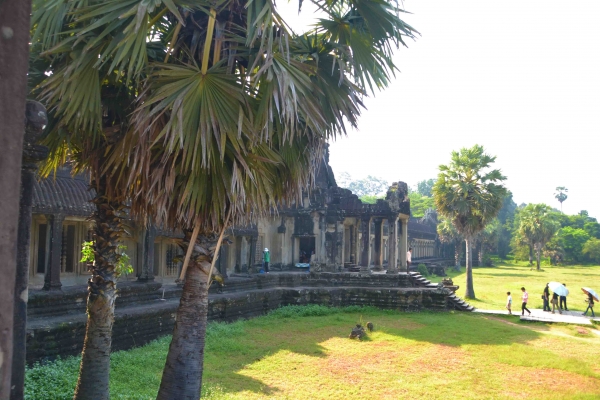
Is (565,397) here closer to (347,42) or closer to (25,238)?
(347,42)

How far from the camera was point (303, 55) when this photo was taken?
6.28 m

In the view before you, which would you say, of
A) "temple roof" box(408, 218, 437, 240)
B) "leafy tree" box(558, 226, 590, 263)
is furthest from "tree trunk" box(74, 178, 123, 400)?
"leafy tree" box(558, 226, 590, 263)

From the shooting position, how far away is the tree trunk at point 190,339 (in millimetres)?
5695

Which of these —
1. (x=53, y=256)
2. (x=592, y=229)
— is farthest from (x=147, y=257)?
(x=592, y=229)

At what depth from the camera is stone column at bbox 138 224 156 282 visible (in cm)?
1384

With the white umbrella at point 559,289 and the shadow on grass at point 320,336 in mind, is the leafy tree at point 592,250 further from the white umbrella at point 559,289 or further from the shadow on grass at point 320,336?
the shadow on grass at point 320,336

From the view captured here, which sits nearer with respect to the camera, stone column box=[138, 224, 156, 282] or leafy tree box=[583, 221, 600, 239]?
stone column box=[138, 224, 156, 282]

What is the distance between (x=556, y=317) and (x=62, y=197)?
1758cm

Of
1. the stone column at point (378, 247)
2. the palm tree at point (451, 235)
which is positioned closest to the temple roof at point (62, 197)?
the stone column at point (378, 247)

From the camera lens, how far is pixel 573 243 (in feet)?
219

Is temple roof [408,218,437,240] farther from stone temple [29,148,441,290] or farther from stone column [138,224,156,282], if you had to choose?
stone column [138,224,156,282]

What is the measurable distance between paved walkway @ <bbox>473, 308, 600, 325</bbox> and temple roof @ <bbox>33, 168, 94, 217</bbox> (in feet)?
49.5

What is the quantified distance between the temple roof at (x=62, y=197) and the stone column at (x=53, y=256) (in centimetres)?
24

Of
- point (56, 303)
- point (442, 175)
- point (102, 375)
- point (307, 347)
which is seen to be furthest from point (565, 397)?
point (442, 175)
